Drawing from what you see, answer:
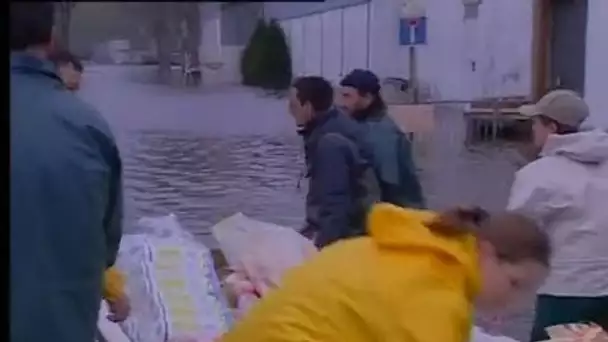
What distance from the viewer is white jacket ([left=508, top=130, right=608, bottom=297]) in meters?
3.50

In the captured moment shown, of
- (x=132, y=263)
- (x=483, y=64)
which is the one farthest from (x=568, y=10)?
(x=132, y=263)

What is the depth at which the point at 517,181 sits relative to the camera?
358cm

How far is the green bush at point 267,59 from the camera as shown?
2.95 metres

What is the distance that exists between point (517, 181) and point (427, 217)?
144 centimetres

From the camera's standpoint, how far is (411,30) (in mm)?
3836

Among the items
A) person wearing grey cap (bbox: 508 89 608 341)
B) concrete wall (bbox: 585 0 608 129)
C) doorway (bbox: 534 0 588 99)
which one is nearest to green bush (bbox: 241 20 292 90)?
person wearing grey cap (bbox: 508 89 608 341)

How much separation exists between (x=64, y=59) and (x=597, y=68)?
2312 millimetres

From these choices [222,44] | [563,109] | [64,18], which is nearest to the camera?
[64,18]

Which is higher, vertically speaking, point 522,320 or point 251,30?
point 251,30

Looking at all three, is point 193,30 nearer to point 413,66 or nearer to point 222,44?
point 222,44

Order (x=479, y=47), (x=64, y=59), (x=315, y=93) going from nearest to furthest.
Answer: (x=64, y=59) → (x=315, y=93) → (x=479, y=47)

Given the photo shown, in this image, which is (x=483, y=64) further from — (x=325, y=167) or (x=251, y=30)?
(x=251, y=30)

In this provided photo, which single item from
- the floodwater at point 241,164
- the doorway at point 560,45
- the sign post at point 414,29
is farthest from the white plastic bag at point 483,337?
the doorway at point 560,45

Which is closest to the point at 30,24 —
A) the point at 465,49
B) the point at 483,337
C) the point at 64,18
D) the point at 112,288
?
the point at 64,18
